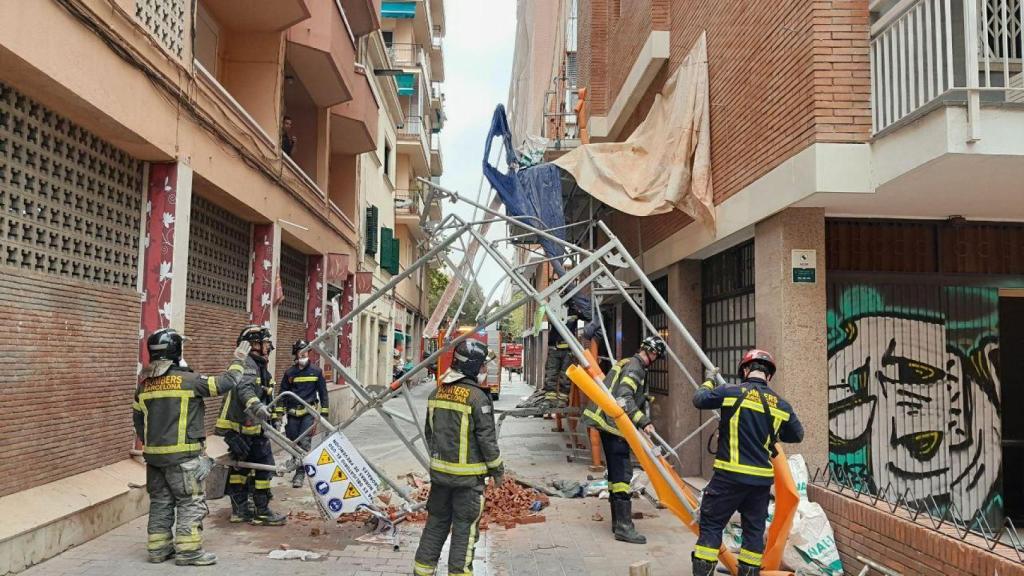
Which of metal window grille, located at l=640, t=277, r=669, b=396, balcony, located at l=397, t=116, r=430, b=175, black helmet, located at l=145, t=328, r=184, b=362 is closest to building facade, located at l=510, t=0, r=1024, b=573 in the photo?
metal window grille, located at l=640, t=277, r=669, b=396

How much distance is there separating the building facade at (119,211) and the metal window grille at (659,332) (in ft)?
19.9

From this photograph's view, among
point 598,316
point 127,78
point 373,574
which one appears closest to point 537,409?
point 598,316

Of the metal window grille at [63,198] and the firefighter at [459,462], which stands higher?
the metal window grille at [63,198]

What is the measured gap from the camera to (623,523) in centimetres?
686

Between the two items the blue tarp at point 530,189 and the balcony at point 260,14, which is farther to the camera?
the blue tarp at point 530,189

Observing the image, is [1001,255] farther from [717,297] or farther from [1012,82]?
[717,297]

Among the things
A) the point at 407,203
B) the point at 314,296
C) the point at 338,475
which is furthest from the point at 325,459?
the point at 407,203

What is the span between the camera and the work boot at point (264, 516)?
7.04 meters

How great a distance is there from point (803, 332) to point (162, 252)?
625 cm

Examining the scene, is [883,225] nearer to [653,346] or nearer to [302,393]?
[653,346]

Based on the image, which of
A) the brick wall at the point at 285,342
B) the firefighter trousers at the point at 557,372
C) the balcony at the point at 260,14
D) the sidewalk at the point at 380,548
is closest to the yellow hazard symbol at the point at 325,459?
the sidewalk at the point at 380,548

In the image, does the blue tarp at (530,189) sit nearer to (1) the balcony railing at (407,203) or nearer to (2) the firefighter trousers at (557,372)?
(2) the firefighter trousers at (557,372)

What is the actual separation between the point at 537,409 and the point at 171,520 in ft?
19.1

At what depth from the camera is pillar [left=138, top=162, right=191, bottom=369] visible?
→ 7473mm
